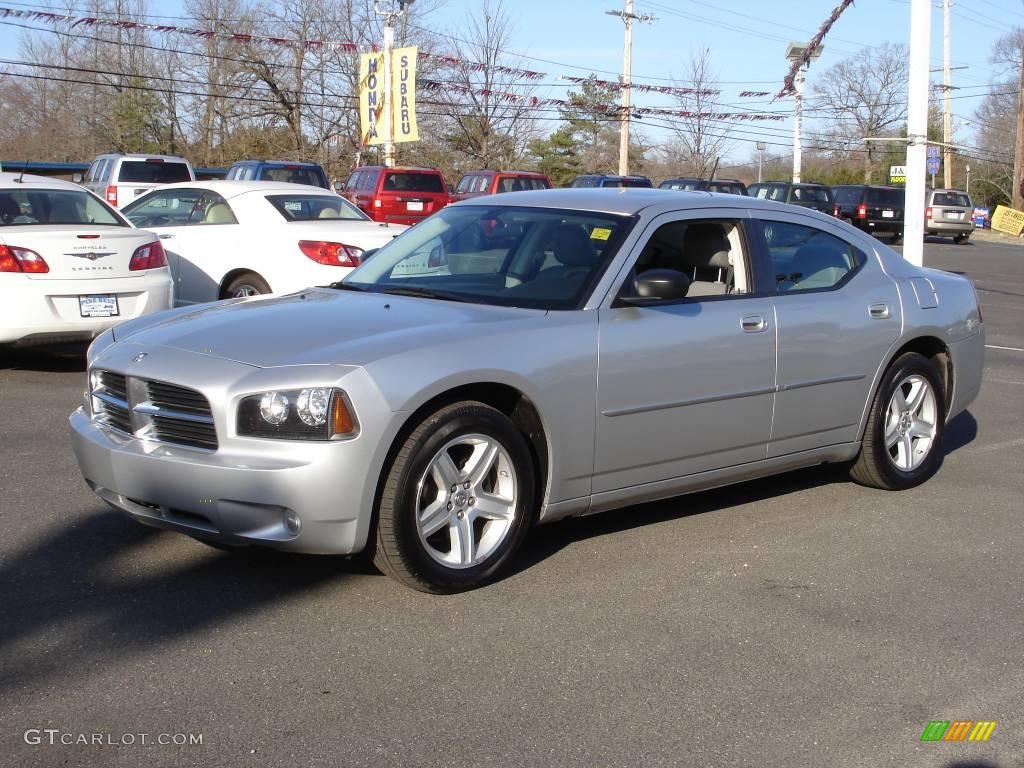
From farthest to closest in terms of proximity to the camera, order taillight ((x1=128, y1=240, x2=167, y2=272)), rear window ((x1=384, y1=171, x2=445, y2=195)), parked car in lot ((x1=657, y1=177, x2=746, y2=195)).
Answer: parked car in lot ((x1=657, y1=177, x2=746, y2=195)) → rear window ((x1=384, y1=171, x2=445, y2=195)) → taillight ((x1=128, y1=240, x2=167, y2=272))

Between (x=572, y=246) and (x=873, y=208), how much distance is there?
34532mm

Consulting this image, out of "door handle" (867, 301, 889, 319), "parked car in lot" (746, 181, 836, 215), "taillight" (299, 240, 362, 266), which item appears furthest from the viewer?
"parked car in lot" (746, 181, 836, 215)

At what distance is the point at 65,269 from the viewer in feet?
30.6

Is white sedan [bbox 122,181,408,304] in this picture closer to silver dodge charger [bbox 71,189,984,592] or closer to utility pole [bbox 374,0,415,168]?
silver dodge charger [bbox 71,189,984,592]

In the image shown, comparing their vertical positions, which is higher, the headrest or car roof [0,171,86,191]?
car roof [0,171,86,191]

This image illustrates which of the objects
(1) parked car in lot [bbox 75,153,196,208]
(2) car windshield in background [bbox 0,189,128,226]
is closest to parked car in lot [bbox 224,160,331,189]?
(1) parked car in lot [bbox 75,153,196,208]

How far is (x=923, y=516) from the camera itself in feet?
20.0

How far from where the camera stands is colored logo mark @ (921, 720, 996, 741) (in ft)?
11.8

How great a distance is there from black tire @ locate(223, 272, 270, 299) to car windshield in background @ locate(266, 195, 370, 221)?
26.0 inches

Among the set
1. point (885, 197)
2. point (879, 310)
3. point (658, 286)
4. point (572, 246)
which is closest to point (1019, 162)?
point (885, 197)

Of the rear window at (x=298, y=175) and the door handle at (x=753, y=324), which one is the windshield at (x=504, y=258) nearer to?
the door handle at (x=753, y=324)

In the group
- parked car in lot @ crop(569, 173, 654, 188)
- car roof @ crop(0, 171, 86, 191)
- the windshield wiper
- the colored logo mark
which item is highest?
parked car in lot @ crop(569, 173, 654, 188)

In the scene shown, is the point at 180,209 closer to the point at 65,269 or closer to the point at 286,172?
the point at 65,269

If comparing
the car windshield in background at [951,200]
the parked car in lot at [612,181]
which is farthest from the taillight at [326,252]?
the car windshield in background at [951,200]
